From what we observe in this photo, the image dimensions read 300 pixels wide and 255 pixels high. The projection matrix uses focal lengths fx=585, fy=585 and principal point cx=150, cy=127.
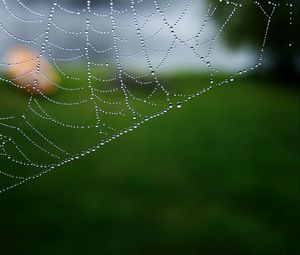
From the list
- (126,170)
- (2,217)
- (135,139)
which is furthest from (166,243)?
(135,139)

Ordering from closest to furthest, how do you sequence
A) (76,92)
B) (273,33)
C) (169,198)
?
(169,198)
(76,92)
(273,33)

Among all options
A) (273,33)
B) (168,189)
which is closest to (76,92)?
(168,189)

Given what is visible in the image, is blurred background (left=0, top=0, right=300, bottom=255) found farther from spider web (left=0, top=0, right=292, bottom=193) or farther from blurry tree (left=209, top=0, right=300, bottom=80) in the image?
blurry tree (left=209, top=0, right=300, bottom=80)

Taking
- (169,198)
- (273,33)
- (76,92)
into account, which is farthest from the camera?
(273,33)

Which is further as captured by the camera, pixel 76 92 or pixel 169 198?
pixel 76 92

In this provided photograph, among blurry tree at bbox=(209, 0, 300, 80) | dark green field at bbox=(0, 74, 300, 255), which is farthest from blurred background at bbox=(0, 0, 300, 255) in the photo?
blurry tree at bbox=(209, 0, 300, 80)

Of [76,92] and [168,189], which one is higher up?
[76,92]

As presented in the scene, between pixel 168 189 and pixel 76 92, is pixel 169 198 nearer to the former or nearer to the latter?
pixel 168 189
